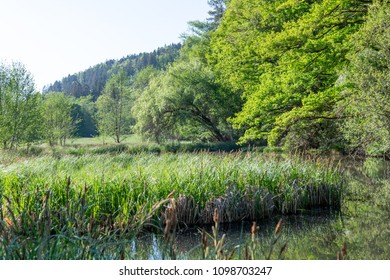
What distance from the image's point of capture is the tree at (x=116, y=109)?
40.5 m

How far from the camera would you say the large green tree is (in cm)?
1522

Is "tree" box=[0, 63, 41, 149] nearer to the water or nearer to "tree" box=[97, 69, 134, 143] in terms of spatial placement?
"tree" box=[97, 69, 134, 143]

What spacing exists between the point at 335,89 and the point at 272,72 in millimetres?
4257

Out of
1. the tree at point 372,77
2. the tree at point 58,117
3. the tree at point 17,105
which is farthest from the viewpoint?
the tree at point 58,117

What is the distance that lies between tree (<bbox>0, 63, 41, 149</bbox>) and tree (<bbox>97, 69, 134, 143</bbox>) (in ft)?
36.3

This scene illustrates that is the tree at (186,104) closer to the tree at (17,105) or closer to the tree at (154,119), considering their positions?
the tree at (154,119)

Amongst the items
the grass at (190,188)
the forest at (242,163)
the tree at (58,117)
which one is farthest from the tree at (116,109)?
the grass at (190,188)

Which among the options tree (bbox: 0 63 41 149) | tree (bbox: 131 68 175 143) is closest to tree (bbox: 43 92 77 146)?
tree (bbox: 0 63 41 149)

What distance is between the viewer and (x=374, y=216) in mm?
8852

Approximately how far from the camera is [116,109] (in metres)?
41.4

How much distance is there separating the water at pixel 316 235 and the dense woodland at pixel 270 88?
414 centimetres
